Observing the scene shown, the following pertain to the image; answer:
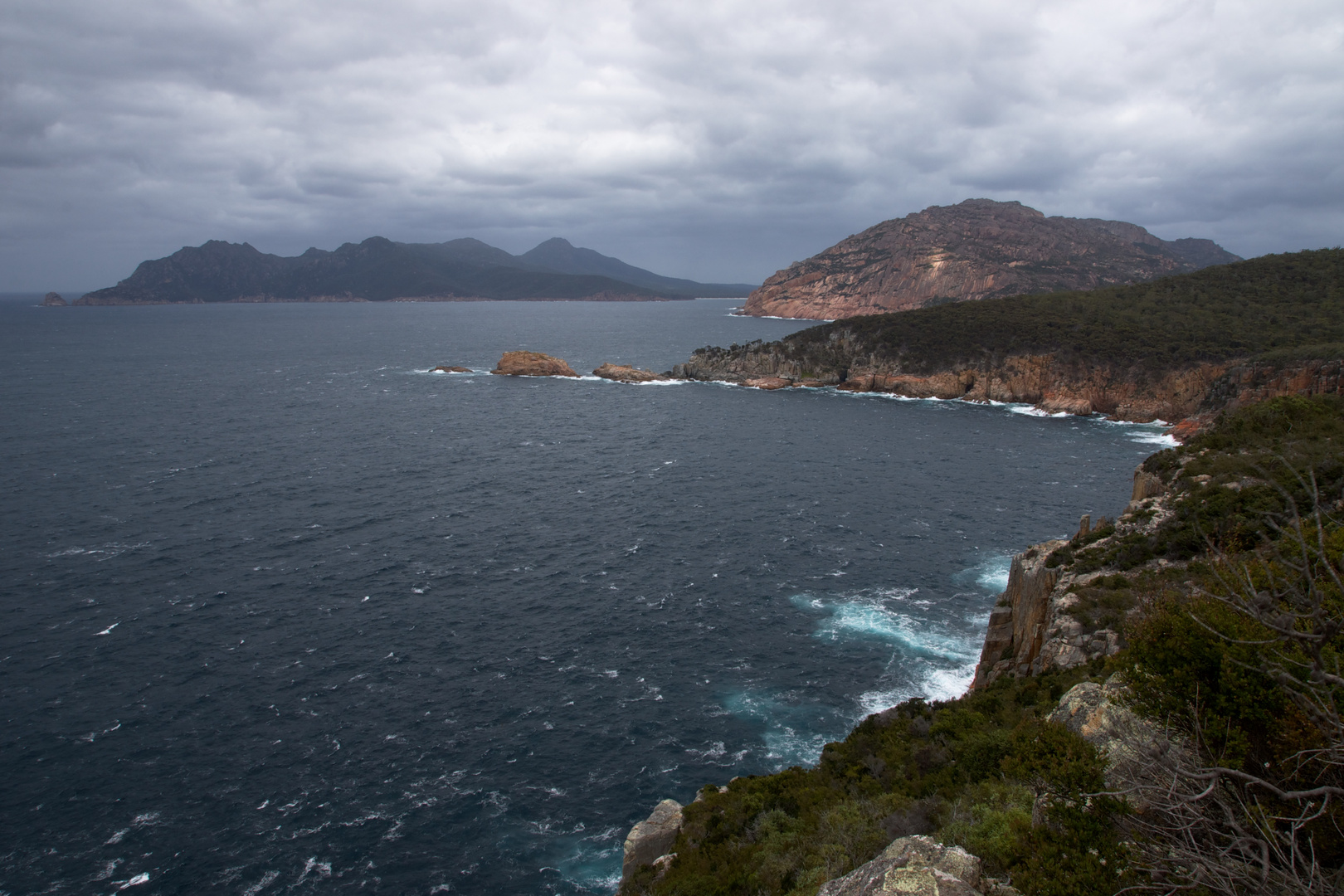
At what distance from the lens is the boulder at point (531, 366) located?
13362 centimetres

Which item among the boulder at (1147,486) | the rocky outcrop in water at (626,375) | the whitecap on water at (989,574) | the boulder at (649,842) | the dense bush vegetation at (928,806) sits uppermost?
the rocky outcrop in water at (626,375)

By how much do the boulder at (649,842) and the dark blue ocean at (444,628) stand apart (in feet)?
11.9

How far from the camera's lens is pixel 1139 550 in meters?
28.4

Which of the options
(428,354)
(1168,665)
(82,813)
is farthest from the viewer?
(428,354)

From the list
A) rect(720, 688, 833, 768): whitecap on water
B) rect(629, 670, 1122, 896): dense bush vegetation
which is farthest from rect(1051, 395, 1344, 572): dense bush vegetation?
rect(720, 688, 833, 768): whitecap on water

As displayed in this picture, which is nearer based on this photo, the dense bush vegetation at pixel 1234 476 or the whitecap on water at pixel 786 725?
the dense bush vegetation at pixel 1234 476

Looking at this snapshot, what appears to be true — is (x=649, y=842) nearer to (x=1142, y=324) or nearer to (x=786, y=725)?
(x=786, y=725)

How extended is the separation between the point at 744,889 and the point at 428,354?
163611 mm

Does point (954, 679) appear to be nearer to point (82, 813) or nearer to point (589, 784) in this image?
point (589, 784)

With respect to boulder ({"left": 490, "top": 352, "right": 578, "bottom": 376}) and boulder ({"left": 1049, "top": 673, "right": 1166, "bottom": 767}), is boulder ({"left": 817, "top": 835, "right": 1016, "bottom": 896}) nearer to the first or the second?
boulder ({"left": 1049, "top": 673, "right": 1166, "bottom": 767})

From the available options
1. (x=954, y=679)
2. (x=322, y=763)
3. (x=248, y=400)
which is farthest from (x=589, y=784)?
(x=248, y=400)

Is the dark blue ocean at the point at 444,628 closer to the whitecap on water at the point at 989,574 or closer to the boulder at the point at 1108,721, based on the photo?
Answer: the whitecap on water at the point at 989,574

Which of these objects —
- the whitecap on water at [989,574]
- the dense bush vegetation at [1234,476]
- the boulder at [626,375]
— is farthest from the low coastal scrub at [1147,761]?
the boulder at [626,375]

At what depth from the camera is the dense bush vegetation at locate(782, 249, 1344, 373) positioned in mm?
96312
